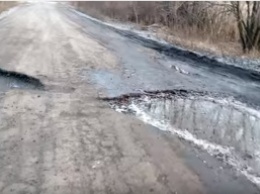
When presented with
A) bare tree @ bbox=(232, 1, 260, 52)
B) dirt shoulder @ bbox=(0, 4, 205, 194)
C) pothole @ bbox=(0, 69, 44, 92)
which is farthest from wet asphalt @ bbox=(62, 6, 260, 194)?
bare tree @ bbox=(232, 1, 260, 52)

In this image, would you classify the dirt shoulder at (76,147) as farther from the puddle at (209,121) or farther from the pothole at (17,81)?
the puddle at (209,121)

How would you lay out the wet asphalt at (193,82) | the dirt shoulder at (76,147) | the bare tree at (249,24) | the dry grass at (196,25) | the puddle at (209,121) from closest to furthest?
the dirt shoulder at (76,147), the wet asphalt at (193,82), the puddle at (209,121), the dry grass at (196,25), the bare tree at (249,24)

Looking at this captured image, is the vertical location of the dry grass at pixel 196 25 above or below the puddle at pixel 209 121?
below

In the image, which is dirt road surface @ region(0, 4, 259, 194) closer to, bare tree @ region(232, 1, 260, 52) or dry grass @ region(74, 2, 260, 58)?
dry grass @ region(74, 2, 260, 58)

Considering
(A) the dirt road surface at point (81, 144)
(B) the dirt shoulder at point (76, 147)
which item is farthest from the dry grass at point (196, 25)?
(B) the dirt shoulder at point (76, 147)

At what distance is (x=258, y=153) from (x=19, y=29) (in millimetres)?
12149

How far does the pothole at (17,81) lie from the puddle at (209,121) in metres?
1.60

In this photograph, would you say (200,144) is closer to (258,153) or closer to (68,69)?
(258,153)

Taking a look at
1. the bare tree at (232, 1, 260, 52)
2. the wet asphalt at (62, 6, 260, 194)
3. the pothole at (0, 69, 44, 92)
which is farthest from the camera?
the bare tree at (232, 1, 260, 52)

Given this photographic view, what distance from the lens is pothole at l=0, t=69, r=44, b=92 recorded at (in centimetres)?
902

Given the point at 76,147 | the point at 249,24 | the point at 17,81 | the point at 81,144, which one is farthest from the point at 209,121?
the point at 249,24

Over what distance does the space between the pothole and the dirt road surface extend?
18 mm

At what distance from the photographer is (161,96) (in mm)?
8820

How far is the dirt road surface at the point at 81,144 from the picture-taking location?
5.16 m
